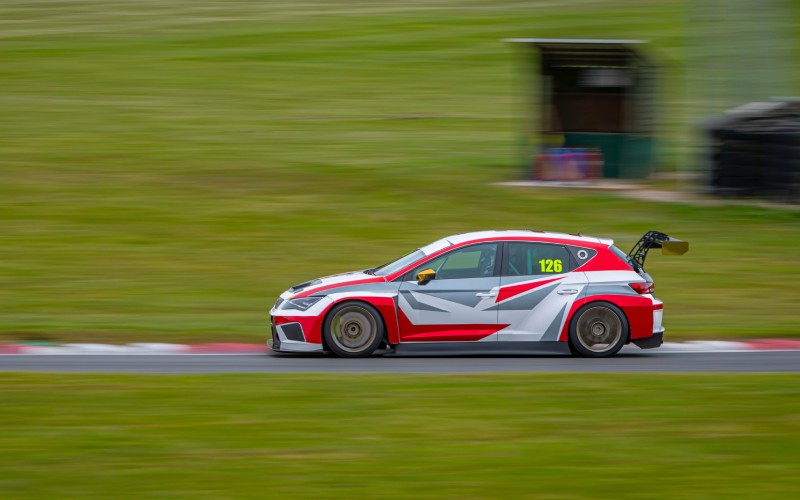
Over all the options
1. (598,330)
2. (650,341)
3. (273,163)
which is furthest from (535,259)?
(273,163)

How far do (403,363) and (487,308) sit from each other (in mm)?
995

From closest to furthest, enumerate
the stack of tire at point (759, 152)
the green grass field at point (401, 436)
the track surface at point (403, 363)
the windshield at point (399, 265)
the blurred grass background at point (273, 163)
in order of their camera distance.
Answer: the green grass field at point (401, 436), the track surface at point (403, 363), the windshield at point (399, 265), the blurred grass background at point (273, 163), the stack of tire at point (759, 152)

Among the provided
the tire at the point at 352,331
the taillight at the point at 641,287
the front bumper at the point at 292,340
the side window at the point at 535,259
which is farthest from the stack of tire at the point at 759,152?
the front bumper at the point at 292,340

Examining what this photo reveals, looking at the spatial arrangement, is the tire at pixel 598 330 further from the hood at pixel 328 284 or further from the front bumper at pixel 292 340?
the front bumper at pixel 292 340

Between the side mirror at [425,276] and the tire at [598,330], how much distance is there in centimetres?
146

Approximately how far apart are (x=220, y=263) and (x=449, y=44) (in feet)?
69.4

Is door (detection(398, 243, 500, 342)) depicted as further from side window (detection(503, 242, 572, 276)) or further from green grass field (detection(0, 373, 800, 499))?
green grass field (detection(0, 373, 800, 499))

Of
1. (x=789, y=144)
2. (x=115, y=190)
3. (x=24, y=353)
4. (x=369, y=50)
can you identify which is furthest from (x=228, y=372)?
(x=369, y=50)

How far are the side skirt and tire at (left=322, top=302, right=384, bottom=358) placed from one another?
27 centimetres

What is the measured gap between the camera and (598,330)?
12312 millimetres

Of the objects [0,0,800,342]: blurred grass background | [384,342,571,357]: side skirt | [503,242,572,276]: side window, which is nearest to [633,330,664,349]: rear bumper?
[384,342,571,357]: side skirt

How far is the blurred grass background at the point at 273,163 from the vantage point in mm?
16266

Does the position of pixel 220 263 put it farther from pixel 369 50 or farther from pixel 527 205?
pixel 369 50

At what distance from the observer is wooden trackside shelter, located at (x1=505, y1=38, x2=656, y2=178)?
Result: 23.8 metres
